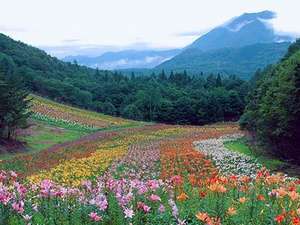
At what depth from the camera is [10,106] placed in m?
45.1

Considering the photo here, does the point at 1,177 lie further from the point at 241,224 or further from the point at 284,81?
the point at 284,81

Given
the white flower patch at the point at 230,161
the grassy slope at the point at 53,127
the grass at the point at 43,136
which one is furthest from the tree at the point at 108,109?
the white flower patch at the point at 230,161

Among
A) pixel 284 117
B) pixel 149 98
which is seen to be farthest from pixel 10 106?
pixel 149 98

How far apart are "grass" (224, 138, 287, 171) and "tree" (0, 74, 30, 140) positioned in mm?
18085

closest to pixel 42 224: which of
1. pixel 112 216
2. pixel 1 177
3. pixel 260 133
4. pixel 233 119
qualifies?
pixel 112 216

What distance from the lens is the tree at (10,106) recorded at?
44.8 m

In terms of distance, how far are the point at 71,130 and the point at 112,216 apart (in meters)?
55.7

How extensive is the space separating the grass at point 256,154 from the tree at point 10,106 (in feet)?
→ 59.3

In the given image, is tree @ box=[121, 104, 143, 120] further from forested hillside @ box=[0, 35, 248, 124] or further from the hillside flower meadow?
the hillside flower meadow

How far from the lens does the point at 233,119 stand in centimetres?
9856

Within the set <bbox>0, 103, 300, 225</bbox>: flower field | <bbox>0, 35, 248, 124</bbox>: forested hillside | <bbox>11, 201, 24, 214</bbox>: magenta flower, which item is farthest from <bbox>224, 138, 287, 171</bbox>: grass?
<bbox>0, 35, 248, 124</bbox>: forested hillside

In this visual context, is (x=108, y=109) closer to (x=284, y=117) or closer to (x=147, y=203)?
(x=284, y=117)

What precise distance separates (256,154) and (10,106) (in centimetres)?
2159

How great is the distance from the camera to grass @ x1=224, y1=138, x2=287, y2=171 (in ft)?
91.9
